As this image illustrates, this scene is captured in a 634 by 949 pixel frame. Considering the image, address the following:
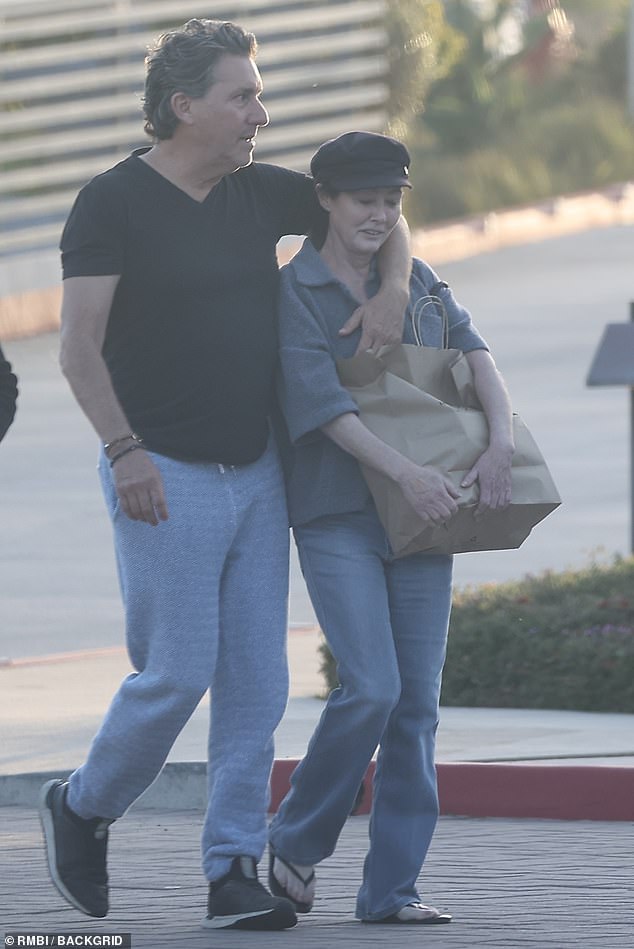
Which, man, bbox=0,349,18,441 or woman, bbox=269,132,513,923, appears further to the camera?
woman, bbox=269,132,513,923

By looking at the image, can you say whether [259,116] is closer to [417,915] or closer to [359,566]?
[359,566]

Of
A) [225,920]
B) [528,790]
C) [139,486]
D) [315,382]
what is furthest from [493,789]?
[139,486]

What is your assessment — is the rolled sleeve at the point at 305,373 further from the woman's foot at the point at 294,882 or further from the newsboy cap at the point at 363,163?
the woman's foot at the point at 294,882

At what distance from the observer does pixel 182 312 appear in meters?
5.20

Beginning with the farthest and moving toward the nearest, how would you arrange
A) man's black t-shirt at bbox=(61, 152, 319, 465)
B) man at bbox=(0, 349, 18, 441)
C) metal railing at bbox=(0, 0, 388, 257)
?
metal railing at bbox=(0, 0, 388, 257), man's black t-shirt at bbox=(61, 152, 319, 465), man at bbox=(0, 349, 18, 441)

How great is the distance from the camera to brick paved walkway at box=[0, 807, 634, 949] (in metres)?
5.21

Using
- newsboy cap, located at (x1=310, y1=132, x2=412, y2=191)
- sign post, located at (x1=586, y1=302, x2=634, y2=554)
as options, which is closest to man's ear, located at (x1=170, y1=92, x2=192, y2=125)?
newsboy cap, located at (x1=310, y1=132, x2=412, y2=191)

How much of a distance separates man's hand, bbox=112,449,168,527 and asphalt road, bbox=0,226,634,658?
5.23 m

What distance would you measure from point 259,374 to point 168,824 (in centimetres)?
230

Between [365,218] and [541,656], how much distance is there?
372cm

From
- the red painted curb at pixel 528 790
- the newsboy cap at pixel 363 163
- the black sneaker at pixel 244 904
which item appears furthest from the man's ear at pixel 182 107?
the red painted curb at pixel 528 790

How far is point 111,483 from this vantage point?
5.23m

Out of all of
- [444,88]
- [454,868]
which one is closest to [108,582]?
[454,868]

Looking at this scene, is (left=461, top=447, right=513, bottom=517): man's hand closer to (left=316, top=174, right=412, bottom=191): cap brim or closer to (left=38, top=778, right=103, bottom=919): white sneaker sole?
(left=316, top=174, right=412, bottom=191): cap brim
